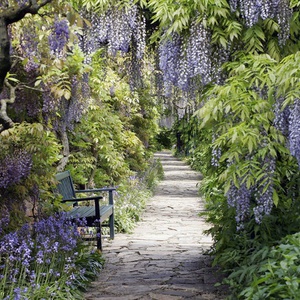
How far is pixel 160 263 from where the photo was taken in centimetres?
686

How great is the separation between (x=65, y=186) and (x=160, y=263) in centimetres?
186

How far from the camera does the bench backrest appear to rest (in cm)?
754

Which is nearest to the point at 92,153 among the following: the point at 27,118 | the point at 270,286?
the point at 27,118

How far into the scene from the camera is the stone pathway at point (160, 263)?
18.0 ft

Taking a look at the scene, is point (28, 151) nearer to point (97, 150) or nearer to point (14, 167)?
point (14, 167)

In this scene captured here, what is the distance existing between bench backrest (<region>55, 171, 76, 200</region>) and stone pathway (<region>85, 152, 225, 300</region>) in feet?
2.88

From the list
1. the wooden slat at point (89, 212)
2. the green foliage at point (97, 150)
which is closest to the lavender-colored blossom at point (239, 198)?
the wooden slat at point (89, 212)

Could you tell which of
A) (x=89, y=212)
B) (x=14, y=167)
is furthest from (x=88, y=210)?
(x=14, y=167)

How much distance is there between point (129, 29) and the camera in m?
5.62

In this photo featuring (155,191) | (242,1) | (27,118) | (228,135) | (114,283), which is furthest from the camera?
(155,191)

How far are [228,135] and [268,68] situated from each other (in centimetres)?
68

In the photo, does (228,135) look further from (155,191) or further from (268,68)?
(155,191)

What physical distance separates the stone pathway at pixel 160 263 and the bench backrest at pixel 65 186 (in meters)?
0.88

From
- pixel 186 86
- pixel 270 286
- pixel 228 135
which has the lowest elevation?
pixel 270 286
